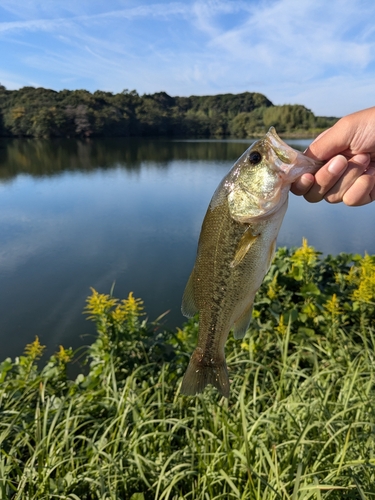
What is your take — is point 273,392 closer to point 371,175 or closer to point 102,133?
point 371,175

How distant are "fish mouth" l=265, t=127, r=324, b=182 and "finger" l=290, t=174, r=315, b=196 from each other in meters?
0.12

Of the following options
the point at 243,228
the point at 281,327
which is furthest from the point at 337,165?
the point at 281,327

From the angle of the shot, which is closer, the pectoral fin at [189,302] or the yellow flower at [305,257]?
the pectoral fin at [189,302]

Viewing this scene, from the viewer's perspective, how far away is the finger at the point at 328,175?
171 cm

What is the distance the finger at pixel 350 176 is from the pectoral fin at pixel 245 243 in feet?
1.99

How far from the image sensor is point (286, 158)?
1518 mm

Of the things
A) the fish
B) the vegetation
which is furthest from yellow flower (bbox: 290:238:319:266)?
the fish

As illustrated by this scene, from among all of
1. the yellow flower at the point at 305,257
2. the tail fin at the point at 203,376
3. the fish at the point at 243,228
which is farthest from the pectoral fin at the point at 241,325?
the yellow flower at the point at 305,257

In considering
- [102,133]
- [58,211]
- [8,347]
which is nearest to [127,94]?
[102,133]

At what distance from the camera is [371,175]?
75.9 inches

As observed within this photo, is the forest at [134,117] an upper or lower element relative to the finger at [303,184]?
upper

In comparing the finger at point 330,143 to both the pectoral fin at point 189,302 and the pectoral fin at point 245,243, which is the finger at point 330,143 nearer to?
the pectoral fin at point 245,243

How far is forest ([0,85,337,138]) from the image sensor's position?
50.6 meters

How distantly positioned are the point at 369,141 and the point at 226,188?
2.91 feet
